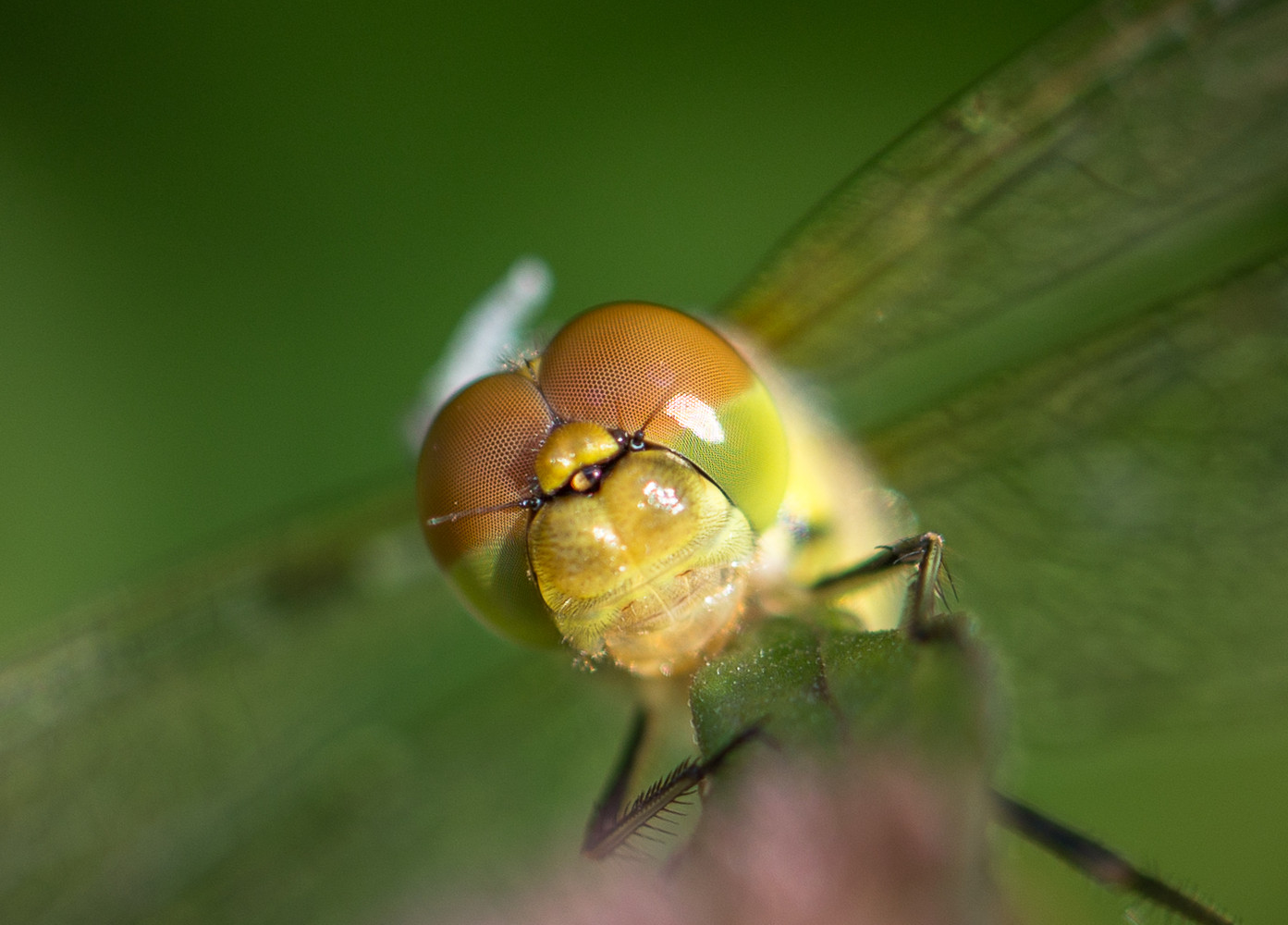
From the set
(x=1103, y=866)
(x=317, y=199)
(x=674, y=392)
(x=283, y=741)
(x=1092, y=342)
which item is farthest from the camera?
(x=317, y=199)

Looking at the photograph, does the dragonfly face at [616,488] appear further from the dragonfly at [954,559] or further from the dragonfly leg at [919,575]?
the dragonfly at [954,559]

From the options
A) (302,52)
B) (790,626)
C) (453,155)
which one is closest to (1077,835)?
(790,626)

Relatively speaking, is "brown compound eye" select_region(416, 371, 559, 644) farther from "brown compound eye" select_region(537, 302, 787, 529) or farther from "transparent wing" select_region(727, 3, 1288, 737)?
"transparent wing" select_region(727, 3, 1288, 737)

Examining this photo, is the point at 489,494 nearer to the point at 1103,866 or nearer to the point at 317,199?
the point at 1103,866

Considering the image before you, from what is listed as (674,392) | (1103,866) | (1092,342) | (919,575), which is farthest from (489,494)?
(1092,342)

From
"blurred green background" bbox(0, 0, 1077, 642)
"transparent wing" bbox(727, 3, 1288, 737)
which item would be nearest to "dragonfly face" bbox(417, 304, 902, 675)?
"transparent wing" bbox(727, 3, 1288, 737)

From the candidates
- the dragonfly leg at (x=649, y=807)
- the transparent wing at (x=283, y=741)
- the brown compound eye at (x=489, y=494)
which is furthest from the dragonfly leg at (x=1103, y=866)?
the transparent wing at (x=283, y=741)

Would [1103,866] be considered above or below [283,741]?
below
